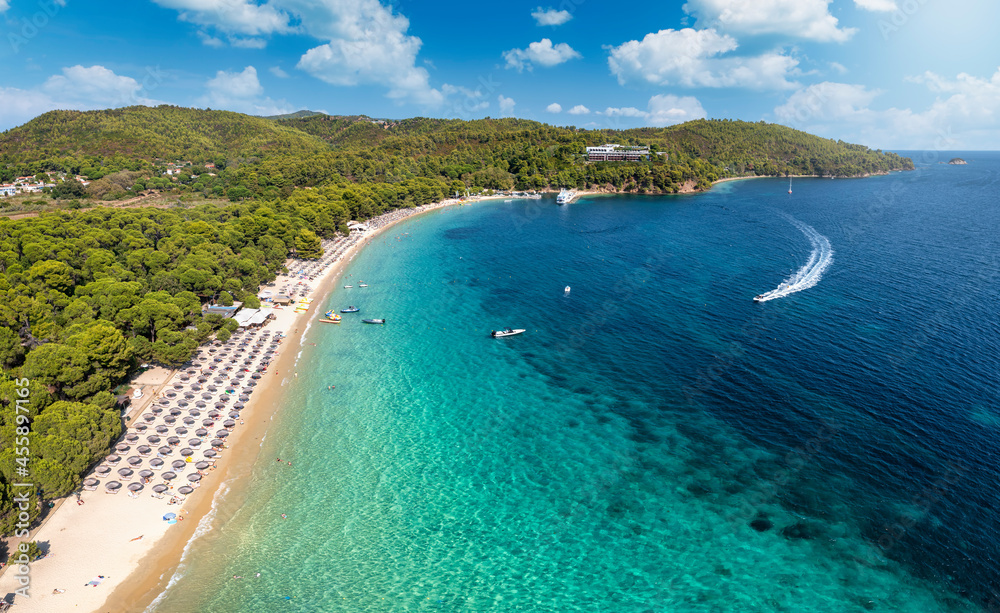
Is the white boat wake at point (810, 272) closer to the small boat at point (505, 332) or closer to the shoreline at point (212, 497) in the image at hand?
the small boat at point (505, 332)

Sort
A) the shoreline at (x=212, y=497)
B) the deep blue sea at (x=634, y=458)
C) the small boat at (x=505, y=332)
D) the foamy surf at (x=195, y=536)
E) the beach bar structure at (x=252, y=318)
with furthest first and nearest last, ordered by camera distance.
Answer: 1. the small boat at (x=505, y=332)
2. the beach bar structure at (x=252, y=318)
3. the deep blue sea at (x=634, y=458)
4. the shoreline at (x=212, y=497)
5. the foamy surf at (x=195, y=536)

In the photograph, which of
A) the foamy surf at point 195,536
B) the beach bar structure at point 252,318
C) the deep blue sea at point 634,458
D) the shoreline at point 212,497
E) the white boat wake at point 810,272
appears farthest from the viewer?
the white boat wake at point 810,272

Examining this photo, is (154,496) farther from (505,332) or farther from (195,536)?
(505,332)

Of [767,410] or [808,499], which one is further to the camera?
[767,410]

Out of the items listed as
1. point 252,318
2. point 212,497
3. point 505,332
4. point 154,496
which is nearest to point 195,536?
point 212,497

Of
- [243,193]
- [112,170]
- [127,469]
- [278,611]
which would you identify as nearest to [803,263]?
[278,611]

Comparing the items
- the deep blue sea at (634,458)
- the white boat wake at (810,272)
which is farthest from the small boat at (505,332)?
the white boat wake at (810,272)

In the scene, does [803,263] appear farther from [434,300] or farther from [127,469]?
[127,469]
